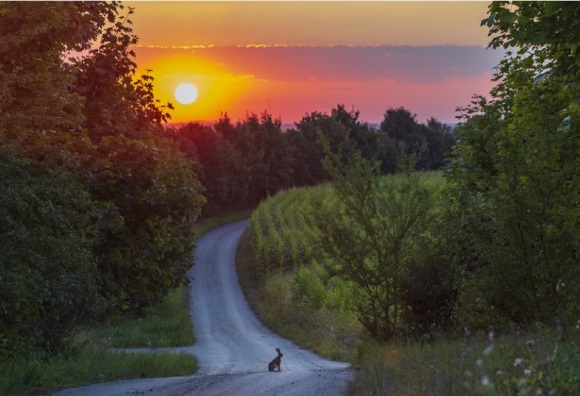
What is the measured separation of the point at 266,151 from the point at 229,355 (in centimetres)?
7536

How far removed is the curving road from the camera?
39.8ft

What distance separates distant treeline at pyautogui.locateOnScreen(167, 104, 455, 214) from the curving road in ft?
49.4

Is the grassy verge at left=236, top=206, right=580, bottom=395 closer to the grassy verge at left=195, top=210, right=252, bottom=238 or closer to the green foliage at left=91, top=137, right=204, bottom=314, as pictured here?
the green foliage at left=91, top=137, right=204, bottom=314

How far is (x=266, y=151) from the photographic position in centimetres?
10062

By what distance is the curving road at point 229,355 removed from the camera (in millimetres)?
12133

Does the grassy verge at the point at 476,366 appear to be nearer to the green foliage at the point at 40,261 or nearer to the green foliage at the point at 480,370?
the green foliage at the point at 480,370

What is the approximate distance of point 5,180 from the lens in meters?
14.1

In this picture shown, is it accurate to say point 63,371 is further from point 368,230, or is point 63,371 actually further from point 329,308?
point 329,308

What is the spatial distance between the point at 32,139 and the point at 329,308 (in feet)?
53.6

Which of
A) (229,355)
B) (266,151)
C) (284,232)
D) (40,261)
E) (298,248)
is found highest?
(266,151)

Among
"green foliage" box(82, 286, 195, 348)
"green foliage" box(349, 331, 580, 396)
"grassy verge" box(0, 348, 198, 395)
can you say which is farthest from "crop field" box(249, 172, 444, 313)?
"green foliage" box(82, 286, 195, 348)

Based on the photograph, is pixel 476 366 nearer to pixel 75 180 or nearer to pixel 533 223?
pixel 533 223

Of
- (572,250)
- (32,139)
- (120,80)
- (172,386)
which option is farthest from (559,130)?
(120,80)

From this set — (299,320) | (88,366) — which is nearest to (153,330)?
(299,320)
